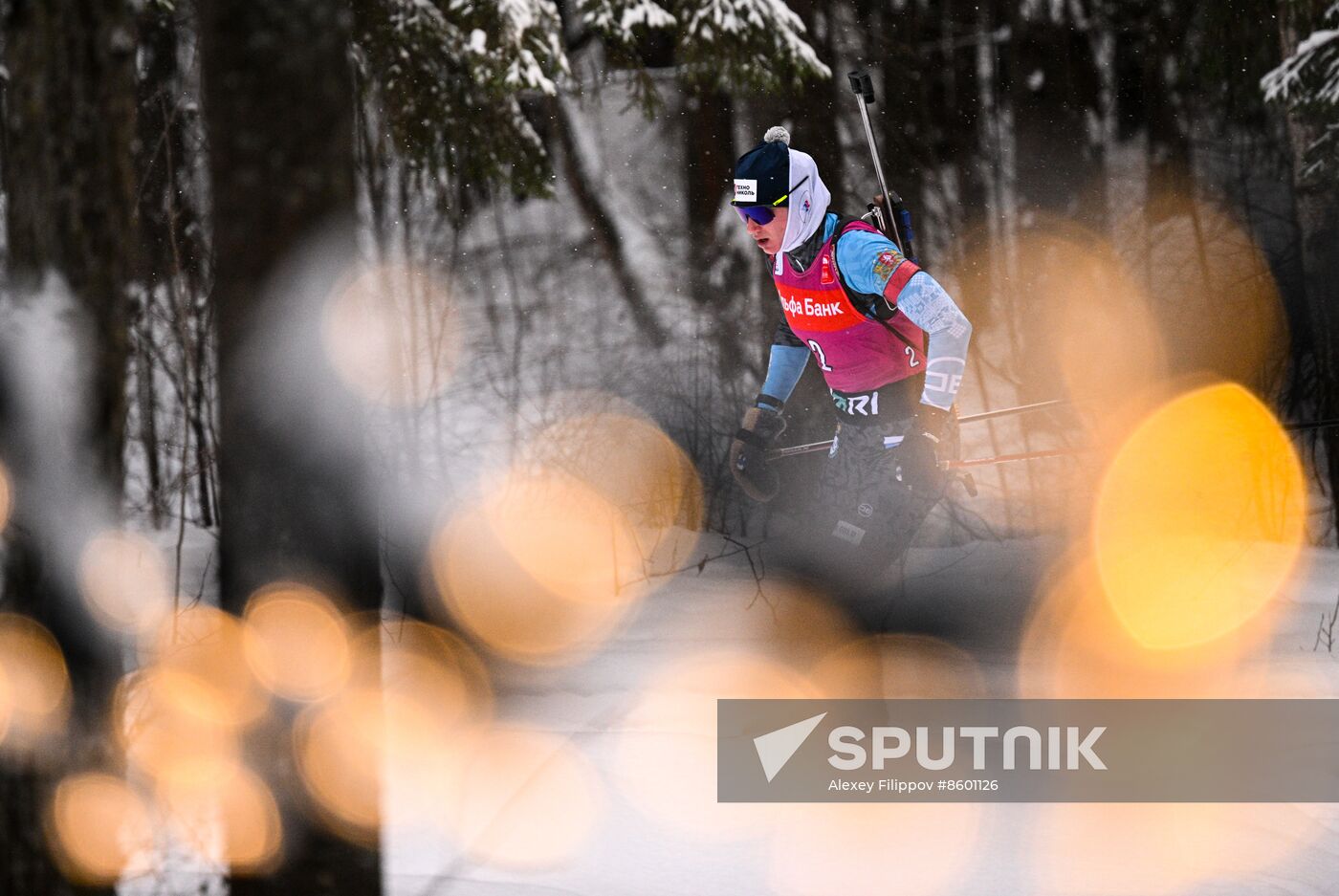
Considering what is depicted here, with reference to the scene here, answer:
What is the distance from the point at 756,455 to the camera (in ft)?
14.7

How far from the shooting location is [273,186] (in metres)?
2.26

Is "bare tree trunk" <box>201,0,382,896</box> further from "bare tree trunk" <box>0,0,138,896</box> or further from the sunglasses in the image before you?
the sunglasses

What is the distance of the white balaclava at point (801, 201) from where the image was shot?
3.80 m

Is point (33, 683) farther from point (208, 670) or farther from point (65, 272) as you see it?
point (208, 670)

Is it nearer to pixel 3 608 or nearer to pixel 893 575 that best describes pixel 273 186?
pixel 3 608

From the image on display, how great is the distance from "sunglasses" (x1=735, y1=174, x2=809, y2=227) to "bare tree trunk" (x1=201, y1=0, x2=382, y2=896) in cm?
174

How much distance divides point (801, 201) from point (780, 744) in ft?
6.63

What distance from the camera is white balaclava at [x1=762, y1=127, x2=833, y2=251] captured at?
12.5ft

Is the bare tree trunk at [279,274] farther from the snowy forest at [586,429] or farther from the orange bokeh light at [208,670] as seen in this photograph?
the orange bokeh light at [208,670]

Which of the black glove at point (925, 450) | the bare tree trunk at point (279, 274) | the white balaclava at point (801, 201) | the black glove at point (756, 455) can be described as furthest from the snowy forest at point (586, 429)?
the white balaclava at point (801, 201)

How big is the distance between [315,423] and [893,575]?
2.38m

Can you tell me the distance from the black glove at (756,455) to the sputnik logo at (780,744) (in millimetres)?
905

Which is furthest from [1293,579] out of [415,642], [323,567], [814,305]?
[323,567]

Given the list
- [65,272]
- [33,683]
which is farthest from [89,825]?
[65,272]
